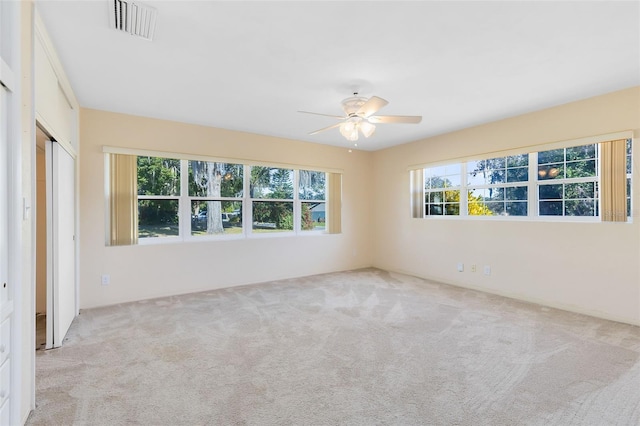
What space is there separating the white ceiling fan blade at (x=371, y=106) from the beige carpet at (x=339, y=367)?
2.19 m

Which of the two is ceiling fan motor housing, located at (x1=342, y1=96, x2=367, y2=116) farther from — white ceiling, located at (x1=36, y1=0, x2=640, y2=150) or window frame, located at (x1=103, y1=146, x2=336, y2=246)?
window frame, located at (x1=103, y1=146, x2=336, y2=246)

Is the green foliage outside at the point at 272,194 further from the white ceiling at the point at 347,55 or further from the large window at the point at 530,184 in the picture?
the large window at the point at 530,184

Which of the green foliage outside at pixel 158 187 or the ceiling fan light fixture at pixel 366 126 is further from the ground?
the ceiling fan light fixture at pixel 366 126

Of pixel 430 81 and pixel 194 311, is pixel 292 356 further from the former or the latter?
pixel 430 81

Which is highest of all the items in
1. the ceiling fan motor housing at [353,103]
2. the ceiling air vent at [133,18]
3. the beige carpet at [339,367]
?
the ceiling air vent at [133,18]

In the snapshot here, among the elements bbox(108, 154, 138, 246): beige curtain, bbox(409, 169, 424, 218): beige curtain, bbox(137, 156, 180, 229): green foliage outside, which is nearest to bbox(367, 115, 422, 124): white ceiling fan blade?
bbox(409, 169, 424, 218): beige curtain

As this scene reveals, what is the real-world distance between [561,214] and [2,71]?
5315mm

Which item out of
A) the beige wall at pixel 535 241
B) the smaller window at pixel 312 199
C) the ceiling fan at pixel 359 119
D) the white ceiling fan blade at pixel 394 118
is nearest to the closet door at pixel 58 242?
the ceiling fan at pixel 359 119

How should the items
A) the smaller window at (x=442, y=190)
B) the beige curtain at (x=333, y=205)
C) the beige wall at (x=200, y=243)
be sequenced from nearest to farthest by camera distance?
the beige wall at (x=200, y=243) → the smaller window at (x=442, y=190) → the beige curtain at (x=333, y=205)

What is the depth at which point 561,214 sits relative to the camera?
13.1 feet

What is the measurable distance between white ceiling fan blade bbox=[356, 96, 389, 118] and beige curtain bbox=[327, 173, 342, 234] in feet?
9.78

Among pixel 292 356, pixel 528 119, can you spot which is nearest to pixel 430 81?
pixel 528 119

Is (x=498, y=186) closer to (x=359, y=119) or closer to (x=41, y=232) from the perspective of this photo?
(x=359, y=119)

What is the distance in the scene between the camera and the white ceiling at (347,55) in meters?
2.06
